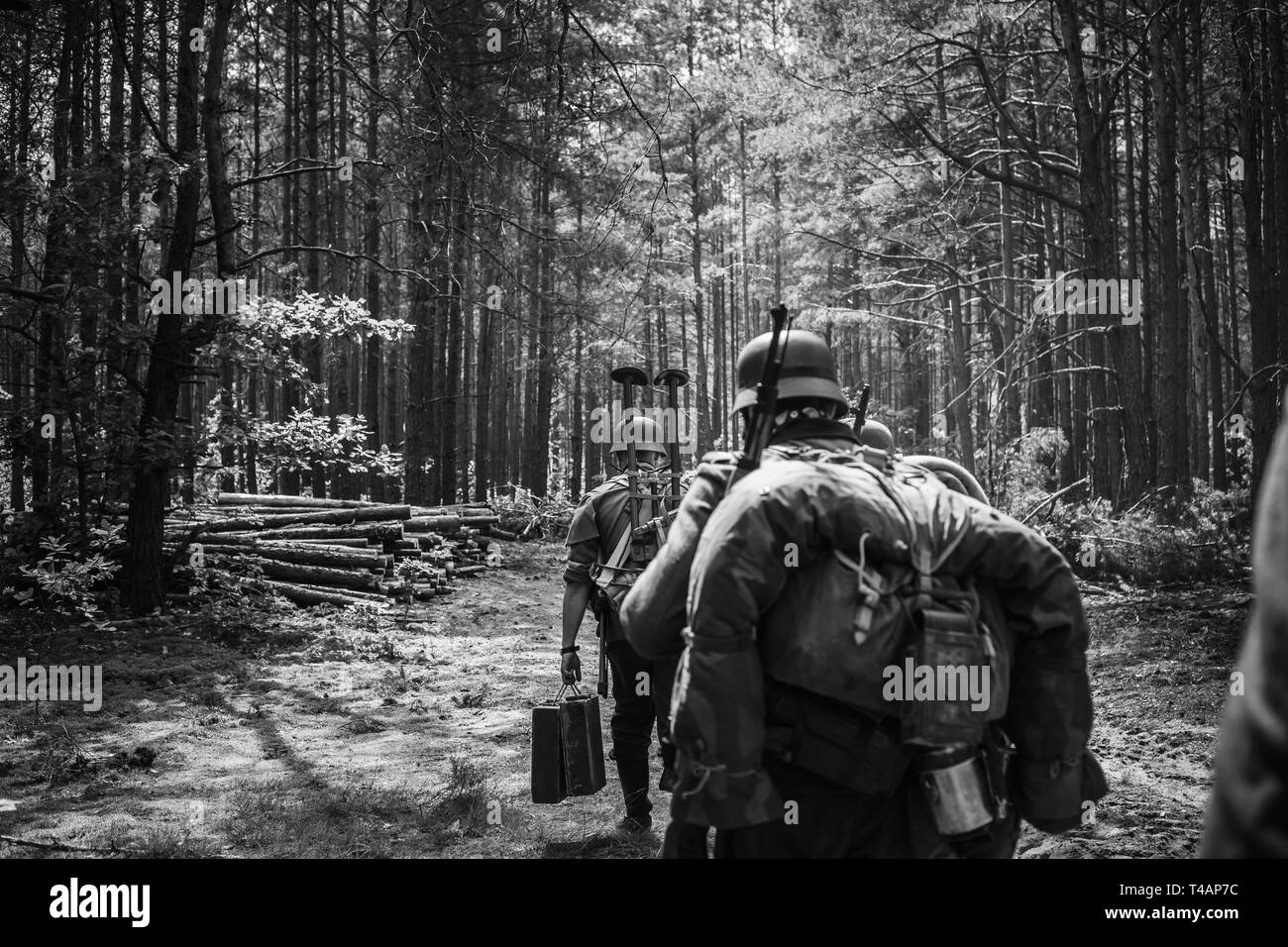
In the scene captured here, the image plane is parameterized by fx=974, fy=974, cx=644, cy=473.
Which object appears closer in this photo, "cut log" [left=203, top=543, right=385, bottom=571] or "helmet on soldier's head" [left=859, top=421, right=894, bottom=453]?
"helmet on soldier's head" [left=859, top=421, right=894, bottom=453]

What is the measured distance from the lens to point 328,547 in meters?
14.5

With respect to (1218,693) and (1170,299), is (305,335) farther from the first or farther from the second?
(1170,299)

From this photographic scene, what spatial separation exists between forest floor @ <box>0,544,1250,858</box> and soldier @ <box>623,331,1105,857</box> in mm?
2857

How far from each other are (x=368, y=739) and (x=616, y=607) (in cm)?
334

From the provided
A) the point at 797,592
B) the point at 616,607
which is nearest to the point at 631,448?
the point at 616,607

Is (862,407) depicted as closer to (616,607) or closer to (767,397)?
(767,397)

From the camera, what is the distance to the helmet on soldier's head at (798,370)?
314 cm

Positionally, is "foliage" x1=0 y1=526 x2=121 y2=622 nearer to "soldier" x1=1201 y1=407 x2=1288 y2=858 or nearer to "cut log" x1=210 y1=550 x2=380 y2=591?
"cut log" x1=210 y1=550 x2=380 y2=591

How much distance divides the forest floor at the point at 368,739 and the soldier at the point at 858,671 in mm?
2857

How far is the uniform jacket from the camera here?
2514 mm

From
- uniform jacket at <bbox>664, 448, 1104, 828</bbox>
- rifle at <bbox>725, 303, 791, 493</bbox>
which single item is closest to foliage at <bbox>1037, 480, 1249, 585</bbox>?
uniform jacket at <bbox>664, 448, 1104, 828</bbox>

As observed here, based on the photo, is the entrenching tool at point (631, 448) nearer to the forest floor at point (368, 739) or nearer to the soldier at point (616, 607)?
the soldier at point (616, 607)
